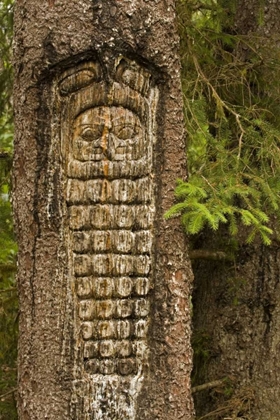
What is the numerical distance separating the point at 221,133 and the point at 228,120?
16.4 inches

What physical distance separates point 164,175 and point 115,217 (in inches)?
16.3

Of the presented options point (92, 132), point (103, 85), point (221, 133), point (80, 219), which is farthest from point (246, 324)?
point (103, 85)

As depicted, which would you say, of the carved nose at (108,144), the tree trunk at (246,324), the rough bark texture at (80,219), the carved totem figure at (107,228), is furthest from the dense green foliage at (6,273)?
the tree trunk at (246,324)

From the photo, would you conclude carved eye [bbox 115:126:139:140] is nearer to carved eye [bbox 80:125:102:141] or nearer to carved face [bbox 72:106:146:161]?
carved face [bbox 72:106:146:161]

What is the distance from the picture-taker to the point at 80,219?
4.54m

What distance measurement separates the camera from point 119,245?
4.55 meters

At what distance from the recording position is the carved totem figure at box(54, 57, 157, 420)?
4504 millimetres

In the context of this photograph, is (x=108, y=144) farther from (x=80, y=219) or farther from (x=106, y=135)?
(x=80, y=219)

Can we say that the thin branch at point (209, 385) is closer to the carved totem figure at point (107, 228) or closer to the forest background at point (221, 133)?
the forest background at point (221, 133)

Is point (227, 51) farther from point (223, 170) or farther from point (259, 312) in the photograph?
point (259, 312)

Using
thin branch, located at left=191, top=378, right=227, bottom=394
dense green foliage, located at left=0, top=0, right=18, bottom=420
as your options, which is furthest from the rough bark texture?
dense green foliage, located at left=0, top=0, right=18, bottom=420

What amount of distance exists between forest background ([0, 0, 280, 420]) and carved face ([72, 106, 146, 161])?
16.1 inches

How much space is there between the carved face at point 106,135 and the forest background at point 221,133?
41 centimetres

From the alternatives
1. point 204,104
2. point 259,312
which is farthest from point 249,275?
point 204,104
